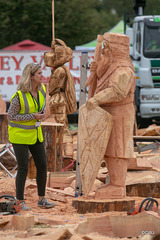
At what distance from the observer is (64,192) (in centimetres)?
748

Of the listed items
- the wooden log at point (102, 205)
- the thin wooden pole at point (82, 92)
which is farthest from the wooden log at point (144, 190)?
the wooden log at point (102, 205)

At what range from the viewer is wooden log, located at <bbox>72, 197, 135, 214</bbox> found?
21.0 feet

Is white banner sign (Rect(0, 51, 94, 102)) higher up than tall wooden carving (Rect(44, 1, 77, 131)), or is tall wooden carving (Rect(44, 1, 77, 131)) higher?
tall wooden carving (Rect(44, 1, 77, 131))

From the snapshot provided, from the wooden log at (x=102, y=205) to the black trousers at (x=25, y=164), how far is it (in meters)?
0.53

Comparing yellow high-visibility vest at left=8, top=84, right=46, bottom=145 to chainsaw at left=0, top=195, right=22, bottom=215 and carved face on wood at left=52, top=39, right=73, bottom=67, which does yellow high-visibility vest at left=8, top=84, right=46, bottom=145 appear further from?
carved face on wood at left=52, top=39, right=73, bottom=67

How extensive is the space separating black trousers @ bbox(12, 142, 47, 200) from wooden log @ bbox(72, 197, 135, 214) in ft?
1.73

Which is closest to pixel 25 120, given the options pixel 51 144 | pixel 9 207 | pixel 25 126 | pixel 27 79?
pixel 25 126

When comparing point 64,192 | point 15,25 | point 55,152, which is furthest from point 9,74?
point 15,25

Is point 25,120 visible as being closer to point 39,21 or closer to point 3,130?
point 3,130

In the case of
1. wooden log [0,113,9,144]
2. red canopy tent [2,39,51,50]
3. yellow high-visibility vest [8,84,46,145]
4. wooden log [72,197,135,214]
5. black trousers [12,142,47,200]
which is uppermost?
yellow high-visibility vest [8,84,46,145]

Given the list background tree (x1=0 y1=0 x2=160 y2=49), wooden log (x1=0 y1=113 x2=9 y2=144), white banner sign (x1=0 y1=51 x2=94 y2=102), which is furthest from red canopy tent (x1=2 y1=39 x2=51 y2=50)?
wooden log (x1=0 y1=113 x2=9 y2=144)

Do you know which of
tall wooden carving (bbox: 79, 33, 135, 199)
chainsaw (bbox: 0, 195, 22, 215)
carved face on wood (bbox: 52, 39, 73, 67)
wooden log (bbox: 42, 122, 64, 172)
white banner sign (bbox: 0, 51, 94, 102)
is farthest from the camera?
white banner sign (bbox: 0, 51, 94, 102)

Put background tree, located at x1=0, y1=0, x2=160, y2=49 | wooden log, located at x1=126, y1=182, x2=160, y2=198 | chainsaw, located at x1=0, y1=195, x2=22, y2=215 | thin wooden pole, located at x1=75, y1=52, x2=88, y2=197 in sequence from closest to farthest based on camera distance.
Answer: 1. chainsaw, located at x1=0, y1=195, x2=22, y2=215
2. thin wooden pole, located at x1=75, y1=52, x2=88, y2=197
3. wooden log, located at x1=126, y1=182, x2=160, y2=198
4. background tree, located at x1=0, y1=0, x2=160, y2=49

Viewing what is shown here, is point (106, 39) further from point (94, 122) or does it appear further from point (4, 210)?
point (4, 210)
